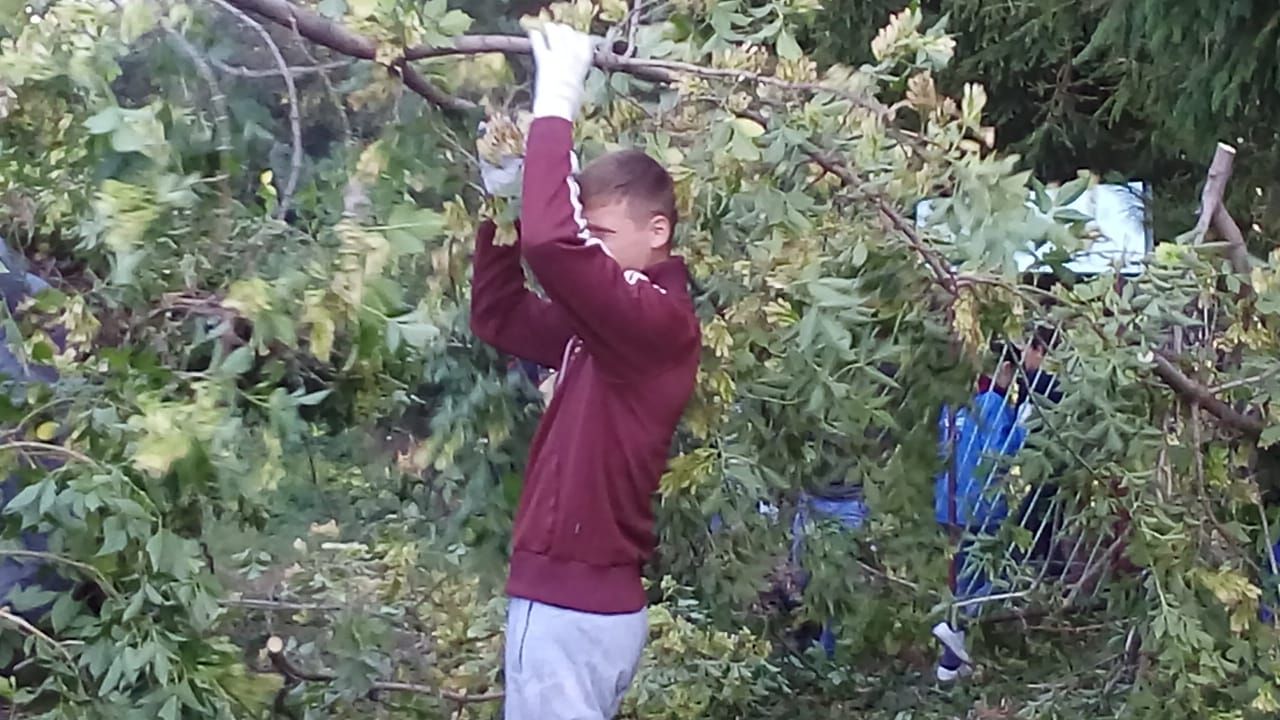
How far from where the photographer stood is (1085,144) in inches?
272

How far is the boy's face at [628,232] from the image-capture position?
91.5 inches

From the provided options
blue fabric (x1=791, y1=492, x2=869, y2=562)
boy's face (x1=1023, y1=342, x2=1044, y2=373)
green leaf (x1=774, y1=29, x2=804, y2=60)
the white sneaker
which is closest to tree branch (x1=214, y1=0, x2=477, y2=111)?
green leaf (x1=774, y1=29, x2=804, y2=60)

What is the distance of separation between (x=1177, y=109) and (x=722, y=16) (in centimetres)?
283

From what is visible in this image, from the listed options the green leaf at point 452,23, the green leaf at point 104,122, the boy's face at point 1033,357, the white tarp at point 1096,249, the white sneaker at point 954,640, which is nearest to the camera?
the green leaf at point 104,122

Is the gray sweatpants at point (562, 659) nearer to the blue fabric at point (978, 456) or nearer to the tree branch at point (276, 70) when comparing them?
the tree branch at point (276, 70)

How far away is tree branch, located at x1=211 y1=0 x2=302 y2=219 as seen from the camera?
2229 mm

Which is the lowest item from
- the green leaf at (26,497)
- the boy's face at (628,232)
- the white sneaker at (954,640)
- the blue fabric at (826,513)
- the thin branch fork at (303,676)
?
the white sneaker at (954,640)

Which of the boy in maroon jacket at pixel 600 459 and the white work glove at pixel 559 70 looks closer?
the white work glove at pixel 559 70

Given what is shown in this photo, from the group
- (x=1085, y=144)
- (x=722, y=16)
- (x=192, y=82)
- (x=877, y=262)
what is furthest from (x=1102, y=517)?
(x=1085, y=144)

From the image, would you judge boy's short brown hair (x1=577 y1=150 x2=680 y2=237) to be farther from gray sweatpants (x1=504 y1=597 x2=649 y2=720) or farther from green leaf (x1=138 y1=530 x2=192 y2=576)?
green leaf (x1=138 y1=530 x2=192 y2=576)

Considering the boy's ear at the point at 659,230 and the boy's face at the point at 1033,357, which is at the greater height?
the boy's ear at the point at 659,230

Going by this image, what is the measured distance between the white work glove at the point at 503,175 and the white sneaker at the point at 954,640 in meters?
2.44

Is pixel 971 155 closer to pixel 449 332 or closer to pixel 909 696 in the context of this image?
pixel 449 332

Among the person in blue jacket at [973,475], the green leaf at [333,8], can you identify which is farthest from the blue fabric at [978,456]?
the green leaf at [333,8]
